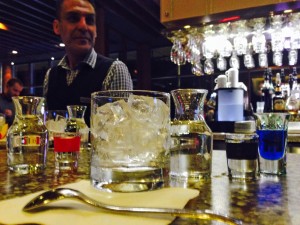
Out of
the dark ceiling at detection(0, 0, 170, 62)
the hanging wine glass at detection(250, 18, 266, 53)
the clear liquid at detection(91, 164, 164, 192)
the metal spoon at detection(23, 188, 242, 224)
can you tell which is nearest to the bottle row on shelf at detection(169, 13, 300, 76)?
the hanging wine glass at detection(250, 18, 266, 53)

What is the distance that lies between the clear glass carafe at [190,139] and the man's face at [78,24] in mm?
1473

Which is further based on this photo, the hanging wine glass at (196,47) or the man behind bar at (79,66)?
the hanging wine glass at (196,47)

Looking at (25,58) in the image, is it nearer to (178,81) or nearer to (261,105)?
(178,81)

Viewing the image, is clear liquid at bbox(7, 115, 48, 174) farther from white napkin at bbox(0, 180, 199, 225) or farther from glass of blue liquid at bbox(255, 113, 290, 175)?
glass of blue liquid at bbox(255, 113, 290, 175)

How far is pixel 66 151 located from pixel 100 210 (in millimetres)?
414

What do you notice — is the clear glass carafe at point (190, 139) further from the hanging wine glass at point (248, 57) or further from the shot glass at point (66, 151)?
the hanging wine glass at point (248, 57)

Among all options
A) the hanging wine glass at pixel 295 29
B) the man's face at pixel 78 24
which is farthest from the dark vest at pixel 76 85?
the hanging wine glass at pixel 295 29

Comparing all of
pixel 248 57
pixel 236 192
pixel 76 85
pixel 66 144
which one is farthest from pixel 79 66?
pixel 236 192

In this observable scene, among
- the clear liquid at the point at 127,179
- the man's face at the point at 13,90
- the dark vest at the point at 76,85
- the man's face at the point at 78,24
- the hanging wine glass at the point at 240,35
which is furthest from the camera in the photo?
the man's face at the point at 13,90

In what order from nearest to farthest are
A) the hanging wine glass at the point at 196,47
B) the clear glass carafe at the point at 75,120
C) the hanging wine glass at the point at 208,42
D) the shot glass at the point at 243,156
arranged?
the shot glass at the point at 243,156, the clear glass carafe at the point at 75,120, the hanging wine glass at the point at 208,42, the hanging wine glass at the point at 196,47

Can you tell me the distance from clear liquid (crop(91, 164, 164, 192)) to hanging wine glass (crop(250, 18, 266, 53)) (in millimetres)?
2198

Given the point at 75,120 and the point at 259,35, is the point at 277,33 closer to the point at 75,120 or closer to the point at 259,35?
the point at 259,35

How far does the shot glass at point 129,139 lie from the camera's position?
1.81 feet

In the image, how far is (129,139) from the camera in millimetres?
577
